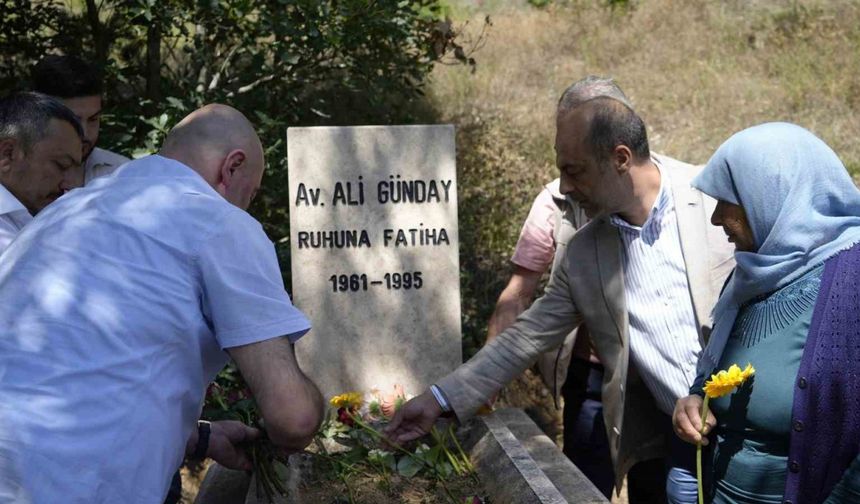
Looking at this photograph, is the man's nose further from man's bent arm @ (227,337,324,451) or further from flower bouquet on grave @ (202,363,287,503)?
man's bent arm @ (227,337,324,451)

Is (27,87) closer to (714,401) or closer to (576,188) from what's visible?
(576,188)

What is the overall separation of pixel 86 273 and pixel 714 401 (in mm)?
1670

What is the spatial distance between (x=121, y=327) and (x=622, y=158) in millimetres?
1982

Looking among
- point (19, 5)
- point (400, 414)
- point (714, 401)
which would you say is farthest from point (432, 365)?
point (19, 5)

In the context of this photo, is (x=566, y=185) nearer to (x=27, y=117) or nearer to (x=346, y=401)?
(x=346, y=401)

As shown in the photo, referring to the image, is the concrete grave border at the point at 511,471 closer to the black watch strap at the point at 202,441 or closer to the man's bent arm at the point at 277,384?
the black watch strap at the point at 202,441

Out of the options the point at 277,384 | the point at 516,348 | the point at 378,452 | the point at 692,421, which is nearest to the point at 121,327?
the point at 277,384

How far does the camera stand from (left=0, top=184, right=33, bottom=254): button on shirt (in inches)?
129

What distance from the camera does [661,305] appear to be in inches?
140

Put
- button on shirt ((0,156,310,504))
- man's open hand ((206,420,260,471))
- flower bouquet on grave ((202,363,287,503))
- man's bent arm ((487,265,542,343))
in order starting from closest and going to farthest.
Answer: button on shirt ((0,156,310,504)) → man's open hand ((206,420,260,471)) → flower bouquet on grave ((202,363,287,503)) → man's bent arm ((487,265,542,343))

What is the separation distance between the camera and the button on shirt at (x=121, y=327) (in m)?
2.05

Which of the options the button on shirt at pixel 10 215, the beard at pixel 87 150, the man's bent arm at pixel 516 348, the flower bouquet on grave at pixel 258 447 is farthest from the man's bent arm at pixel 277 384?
the beard at pixel 87 150

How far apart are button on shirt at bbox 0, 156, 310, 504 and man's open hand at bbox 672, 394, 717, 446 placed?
3.90 feet

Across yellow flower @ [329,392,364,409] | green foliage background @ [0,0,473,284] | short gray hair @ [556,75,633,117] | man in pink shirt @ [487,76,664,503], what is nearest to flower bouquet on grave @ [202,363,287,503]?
yellow flower @ [329,392,364,409]
